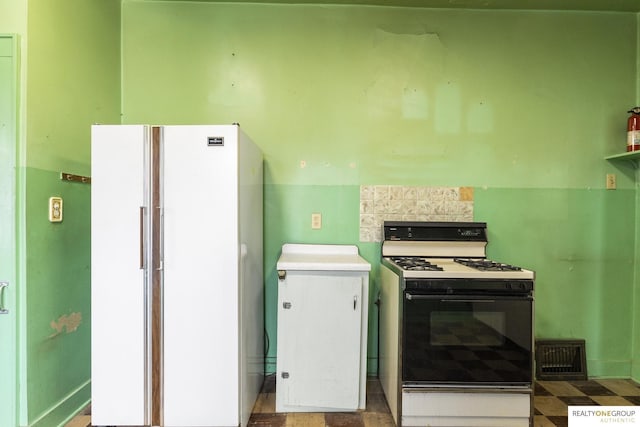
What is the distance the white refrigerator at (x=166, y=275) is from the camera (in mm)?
1607

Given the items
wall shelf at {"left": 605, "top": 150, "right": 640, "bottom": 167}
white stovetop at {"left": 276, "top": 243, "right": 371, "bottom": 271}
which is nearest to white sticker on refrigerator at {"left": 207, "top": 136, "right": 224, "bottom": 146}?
white stovetop at {"left": 276, "top": 243, "right": 371, "bottom": 271}

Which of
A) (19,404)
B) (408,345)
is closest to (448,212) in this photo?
(408,345)

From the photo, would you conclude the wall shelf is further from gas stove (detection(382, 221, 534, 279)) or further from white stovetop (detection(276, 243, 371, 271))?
white stovetop (detection(276, 243, 371, 271))

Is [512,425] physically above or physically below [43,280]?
below

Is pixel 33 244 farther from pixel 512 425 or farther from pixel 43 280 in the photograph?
pixel 512 425

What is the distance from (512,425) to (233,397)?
146 cm

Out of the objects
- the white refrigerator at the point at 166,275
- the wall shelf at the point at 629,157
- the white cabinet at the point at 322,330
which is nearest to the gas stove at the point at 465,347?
the white cabinet at the point at 322,330

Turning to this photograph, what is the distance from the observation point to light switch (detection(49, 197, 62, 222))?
173 cm

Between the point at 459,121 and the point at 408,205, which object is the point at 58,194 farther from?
the point at 459,121

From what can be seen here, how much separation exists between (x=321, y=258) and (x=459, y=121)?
144 centimetres

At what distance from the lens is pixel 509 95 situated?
240 cm

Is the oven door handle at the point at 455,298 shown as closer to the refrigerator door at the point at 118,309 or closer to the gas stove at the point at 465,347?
the gas stove at the point at 465,347

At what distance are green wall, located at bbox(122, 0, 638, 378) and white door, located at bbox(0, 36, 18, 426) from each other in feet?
2.66

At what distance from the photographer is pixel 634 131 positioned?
2238 mm
